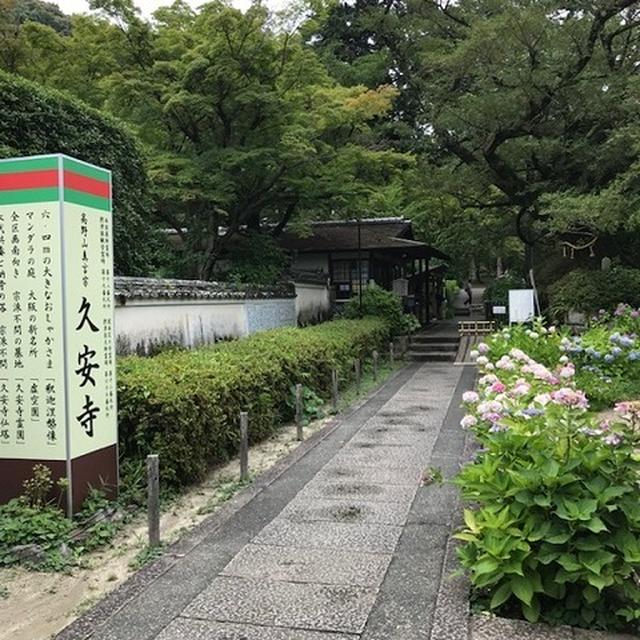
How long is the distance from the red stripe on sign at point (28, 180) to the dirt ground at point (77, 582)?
2.90 meters

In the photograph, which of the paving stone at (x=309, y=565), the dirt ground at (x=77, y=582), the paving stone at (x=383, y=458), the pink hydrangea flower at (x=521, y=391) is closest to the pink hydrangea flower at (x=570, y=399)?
the pink hydrangea flower at (x=521, y=391)

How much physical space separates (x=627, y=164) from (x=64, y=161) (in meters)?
14.5

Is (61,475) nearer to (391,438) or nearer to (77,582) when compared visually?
(77,582)

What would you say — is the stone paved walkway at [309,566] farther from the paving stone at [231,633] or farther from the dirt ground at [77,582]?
the dirt ground at [77,582]

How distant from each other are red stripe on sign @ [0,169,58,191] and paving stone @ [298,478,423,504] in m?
3.59

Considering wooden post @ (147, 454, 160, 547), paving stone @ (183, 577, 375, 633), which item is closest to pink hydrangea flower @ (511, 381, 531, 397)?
paving stone @ (183, 577, 375, 633)

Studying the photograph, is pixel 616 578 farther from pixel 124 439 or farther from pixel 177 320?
pixel 177 320

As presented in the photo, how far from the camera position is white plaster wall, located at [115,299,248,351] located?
8.36m

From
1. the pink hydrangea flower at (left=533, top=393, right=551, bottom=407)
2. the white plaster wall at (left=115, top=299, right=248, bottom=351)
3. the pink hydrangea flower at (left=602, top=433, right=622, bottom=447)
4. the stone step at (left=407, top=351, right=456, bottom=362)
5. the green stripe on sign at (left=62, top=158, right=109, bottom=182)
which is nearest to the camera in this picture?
the pink hydrangea flower at (left=602, top=433, right=622, bottom=447)

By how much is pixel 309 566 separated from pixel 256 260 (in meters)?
13.8

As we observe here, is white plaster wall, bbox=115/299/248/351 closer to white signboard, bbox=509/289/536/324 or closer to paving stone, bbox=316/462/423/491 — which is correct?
paving stone, bbox=316/462/423/491

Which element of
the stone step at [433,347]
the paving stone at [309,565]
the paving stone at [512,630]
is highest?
the stone step at [433,347]

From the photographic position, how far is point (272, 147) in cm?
1430

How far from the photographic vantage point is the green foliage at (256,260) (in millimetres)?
16812
